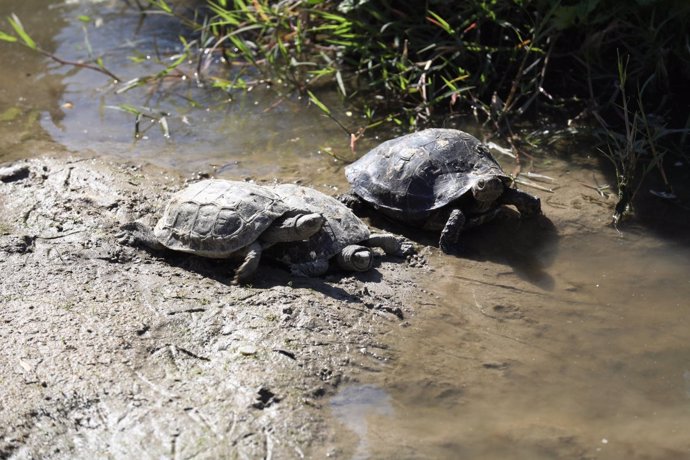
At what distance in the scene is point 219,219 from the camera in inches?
191

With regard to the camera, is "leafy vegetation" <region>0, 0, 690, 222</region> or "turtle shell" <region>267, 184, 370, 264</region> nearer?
"turtle shell" <region>267, 184, 370, 264</region>

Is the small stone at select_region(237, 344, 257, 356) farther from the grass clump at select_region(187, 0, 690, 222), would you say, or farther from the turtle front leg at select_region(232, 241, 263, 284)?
the grass clump at select_region(187, 0, 690, 222)

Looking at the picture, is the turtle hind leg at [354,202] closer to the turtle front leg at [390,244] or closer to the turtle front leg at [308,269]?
the turtle front leg at [390,244]

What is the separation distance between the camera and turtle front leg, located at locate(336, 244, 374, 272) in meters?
4.99

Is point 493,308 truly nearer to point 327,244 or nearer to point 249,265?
point 327,244

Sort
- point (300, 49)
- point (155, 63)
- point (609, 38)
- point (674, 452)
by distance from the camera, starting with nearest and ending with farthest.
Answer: point (674, 452) → point (609, 38) → point (300, 49) → point (155, 63)

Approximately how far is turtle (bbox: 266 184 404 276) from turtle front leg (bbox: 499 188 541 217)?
949 mm

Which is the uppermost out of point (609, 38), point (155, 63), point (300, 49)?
point (609, 38)

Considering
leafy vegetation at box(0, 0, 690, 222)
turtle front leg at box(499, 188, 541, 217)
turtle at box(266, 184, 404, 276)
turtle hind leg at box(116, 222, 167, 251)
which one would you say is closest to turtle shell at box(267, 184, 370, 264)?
turtle at box(266, 184, 404, 276)

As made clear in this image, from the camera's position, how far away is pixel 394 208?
5.60m

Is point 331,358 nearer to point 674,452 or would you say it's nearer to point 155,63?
point 674,452

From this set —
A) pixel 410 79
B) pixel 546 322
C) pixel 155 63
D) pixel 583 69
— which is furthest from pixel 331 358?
pixel 155 63

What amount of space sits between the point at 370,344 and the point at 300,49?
3.89 m

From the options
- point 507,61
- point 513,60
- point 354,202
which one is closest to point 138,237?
point 354,202
